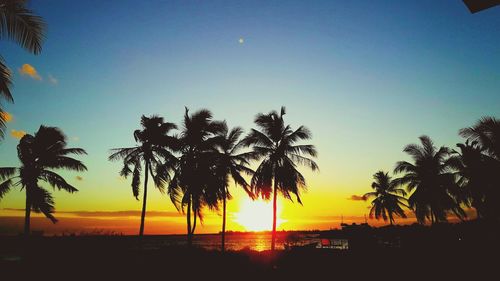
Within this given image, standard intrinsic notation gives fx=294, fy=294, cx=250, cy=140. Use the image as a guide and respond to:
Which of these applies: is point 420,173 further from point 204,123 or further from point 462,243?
point 204,123

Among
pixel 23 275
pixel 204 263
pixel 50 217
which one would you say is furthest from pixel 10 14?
pixel 50 217

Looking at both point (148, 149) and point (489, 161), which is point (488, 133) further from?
point (148, 149)

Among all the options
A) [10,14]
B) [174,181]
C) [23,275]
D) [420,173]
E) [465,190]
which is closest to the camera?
[10,14]

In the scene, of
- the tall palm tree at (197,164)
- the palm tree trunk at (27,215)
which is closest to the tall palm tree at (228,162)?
the tall palm tree at (197,164)

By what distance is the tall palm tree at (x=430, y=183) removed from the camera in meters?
27.5

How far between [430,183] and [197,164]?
22.1m

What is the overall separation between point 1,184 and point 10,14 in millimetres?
16323

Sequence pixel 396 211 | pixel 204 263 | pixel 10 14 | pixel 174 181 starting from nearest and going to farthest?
pixel 10 14, pixel 204 263, pixel 174 181, pixel 396 211

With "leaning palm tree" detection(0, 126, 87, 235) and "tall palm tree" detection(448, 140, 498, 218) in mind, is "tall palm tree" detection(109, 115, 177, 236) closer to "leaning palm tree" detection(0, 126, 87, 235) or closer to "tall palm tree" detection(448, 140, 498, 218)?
"leaning palm tree" detection(0, 126, 87, 235)

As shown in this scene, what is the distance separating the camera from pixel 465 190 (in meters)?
26.9

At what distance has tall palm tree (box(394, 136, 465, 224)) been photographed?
27500mm

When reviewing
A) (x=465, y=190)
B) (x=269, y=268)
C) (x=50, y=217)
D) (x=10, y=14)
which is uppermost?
(x=10, y=14)

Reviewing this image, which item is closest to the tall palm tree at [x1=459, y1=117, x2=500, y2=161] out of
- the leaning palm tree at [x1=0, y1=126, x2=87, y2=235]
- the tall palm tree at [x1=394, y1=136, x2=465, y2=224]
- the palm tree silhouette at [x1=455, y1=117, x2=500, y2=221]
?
the palm tree silhouette at [x1=455, y1=117, x2=500, y2=221]

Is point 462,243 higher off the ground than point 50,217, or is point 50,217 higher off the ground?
point 50,217
